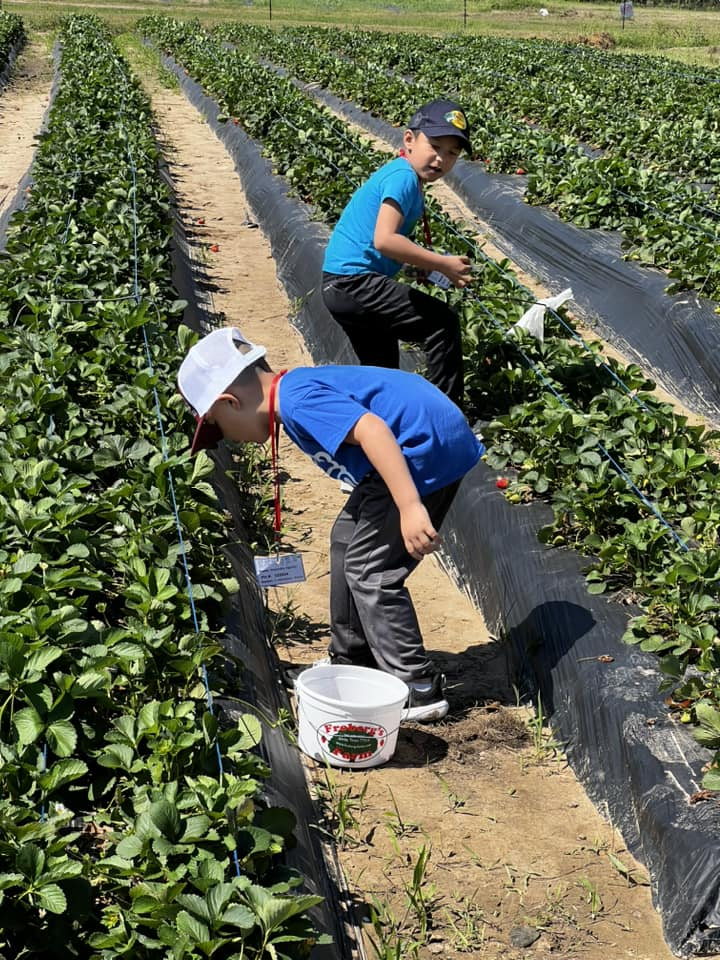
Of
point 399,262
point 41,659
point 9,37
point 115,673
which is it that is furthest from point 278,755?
point 9,37

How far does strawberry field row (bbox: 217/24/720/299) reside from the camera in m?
8.01

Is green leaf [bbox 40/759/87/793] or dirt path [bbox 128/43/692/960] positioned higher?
green leaf [bbox 40/759/87/793]

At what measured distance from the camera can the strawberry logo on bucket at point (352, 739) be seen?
3514 mm

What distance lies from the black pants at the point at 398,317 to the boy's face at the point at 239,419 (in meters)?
1.57

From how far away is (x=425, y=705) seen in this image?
3.78 m

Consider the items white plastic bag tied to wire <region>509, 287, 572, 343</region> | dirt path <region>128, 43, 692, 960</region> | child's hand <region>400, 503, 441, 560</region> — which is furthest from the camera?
white plastic bag tied to wire <region>509, 287, 572, 343</region>

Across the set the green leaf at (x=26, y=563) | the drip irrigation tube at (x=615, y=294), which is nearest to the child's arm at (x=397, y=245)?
the green leaf at (x=26, y=563)

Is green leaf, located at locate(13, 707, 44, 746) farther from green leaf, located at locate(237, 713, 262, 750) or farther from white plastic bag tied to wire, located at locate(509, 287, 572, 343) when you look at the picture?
white plastic bag tied to wire, located at locate(509, 287, 572, 343)

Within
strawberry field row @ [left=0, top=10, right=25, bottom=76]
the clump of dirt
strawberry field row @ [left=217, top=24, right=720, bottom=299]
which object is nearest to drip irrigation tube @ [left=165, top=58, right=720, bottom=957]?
strawberry field row @ [left=217, top=24, right=720, bottom=299]

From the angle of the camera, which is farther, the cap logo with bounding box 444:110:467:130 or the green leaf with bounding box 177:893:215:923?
the cap logo with bounding box 444:110:467:130

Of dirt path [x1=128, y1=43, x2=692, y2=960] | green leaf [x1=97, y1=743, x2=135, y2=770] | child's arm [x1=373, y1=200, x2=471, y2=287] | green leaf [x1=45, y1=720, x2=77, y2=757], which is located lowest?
dirt path [x1=128, y1=43, x2=692, y2=960]

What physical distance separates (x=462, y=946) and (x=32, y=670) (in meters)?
1.25

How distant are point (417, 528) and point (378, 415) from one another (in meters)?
0.44

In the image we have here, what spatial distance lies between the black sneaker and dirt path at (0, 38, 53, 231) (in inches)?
311
